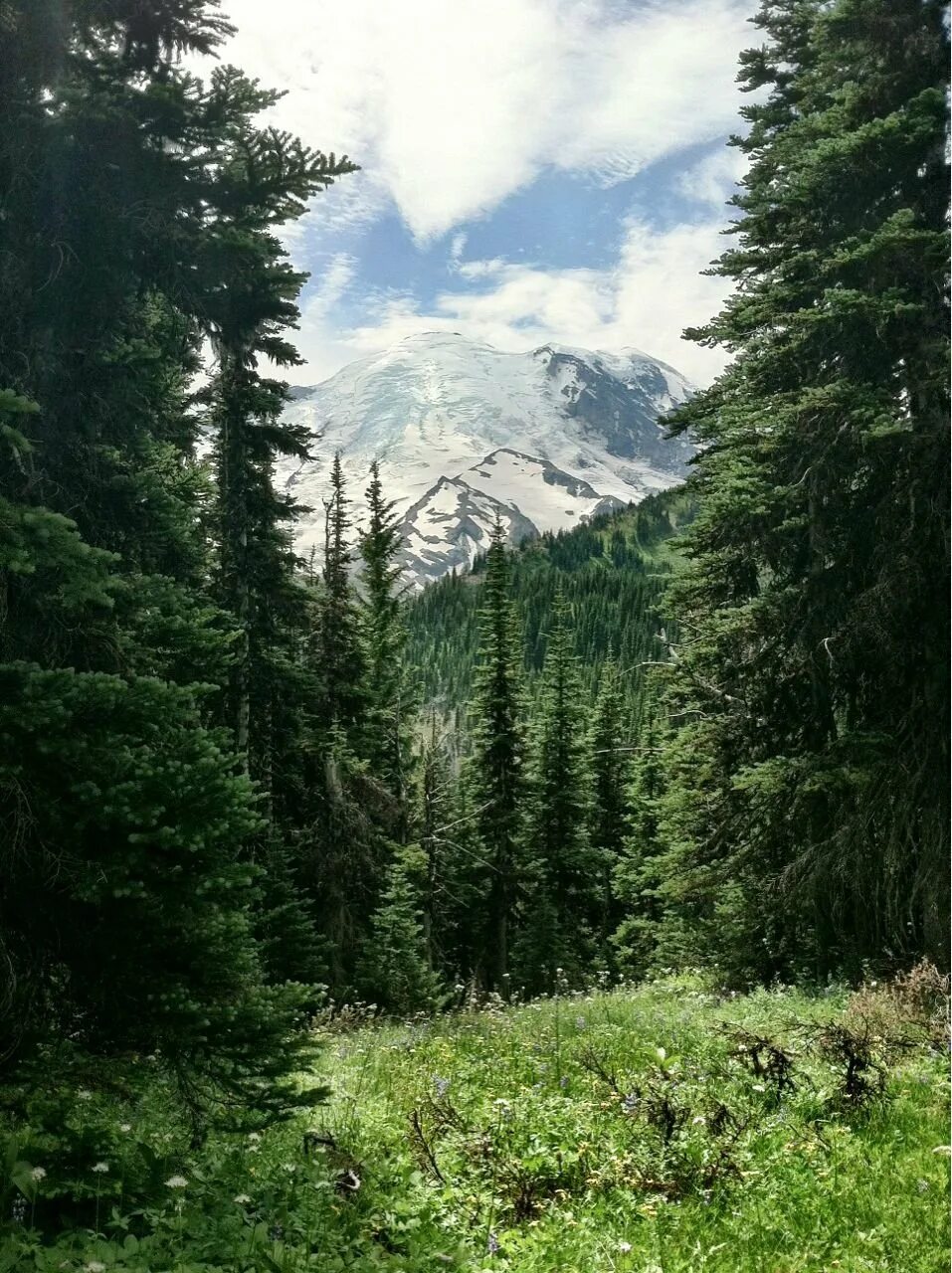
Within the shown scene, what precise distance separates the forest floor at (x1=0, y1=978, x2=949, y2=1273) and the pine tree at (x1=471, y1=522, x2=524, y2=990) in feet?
80.7

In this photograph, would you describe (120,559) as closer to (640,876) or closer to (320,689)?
(320,689)

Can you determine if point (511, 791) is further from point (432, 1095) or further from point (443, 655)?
point (443, 655)

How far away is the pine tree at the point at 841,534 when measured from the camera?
10.2 metres

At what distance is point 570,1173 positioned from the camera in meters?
5.26

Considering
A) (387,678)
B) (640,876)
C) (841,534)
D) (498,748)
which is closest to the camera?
(841,534)

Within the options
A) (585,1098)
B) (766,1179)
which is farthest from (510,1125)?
(766,1179)

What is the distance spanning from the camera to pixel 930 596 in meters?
10.3

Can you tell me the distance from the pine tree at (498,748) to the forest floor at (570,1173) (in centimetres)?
2460

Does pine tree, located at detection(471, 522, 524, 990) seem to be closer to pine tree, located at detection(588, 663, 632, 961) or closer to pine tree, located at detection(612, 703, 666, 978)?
pine tree, located at detection(612, 703, 666, 978)

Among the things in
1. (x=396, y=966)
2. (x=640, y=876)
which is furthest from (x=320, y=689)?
(x=640, y=876)

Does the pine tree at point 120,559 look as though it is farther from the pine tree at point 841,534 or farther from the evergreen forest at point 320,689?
the pine tree at point 841,534

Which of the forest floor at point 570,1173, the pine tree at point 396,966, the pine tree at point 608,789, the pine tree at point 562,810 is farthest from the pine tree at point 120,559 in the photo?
the pine tree at point 608,789

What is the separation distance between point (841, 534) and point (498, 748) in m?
22.4

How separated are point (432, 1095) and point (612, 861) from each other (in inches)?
1295
